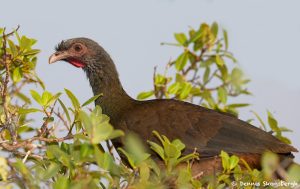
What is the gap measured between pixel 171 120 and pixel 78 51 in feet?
4.69

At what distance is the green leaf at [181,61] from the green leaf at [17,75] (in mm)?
1728

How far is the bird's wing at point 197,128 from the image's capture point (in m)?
5.60

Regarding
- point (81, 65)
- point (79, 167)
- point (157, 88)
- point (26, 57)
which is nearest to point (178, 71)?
point (157, 88)

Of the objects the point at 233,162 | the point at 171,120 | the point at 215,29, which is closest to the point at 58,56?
the point at 171,120

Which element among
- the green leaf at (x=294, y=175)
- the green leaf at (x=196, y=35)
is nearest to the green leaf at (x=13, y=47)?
the green leaf at (x=196, y=35)

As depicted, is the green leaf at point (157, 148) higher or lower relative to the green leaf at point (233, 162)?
higher

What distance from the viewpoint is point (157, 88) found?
20.1ft

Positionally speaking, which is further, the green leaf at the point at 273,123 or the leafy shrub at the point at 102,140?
the green leaf at the point at 273,123

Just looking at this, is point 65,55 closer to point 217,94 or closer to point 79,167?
point 217,94

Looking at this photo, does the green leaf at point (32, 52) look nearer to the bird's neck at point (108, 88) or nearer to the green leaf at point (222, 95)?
the bird's neck at point (108, 88)

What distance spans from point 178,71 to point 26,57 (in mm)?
1744

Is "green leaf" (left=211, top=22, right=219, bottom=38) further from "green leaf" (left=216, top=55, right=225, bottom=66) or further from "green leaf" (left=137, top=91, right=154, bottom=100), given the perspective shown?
"green leaf" (left=137, top=91, right=154, bottom=100)

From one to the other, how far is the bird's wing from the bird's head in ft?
2.67

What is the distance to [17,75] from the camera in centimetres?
520
